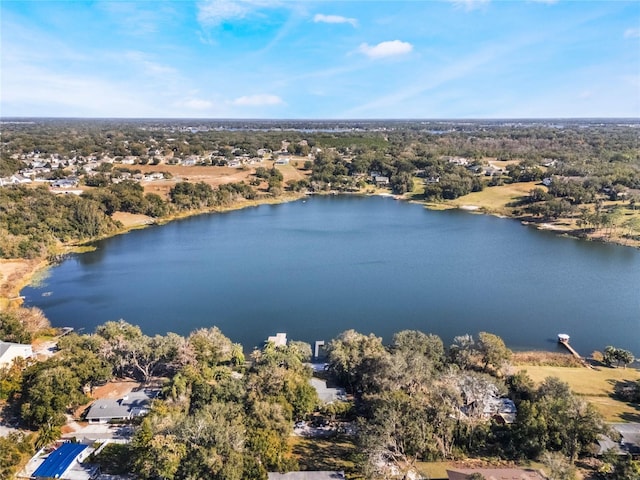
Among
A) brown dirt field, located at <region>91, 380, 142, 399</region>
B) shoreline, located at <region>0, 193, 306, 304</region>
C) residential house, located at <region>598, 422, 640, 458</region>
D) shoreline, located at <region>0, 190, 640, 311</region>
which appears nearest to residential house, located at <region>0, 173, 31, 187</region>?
shoreline, located at <region>0, 190, 640, 311</region>

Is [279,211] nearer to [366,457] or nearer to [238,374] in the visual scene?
[238,374]

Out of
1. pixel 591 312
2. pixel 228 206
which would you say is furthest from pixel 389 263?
pixel 228 206

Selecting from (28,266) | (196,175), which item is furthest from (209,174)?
(28,266)

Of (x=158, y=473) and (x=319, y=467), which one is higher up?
(x=158, y=473)

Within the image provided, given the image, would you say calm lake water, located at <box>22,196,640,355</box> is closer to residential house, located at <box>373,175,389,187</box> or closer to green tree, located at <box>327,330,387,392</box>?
green tree, located at <box>327,330,387,392</box>

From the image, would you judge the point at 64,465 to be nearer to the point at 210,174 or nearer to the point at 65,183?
the point at 65,183

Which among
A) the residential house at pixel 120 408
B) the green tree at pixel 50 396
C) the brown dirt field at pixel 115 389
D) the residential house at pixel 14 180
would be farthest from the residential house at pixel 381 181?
the green tree at pixel 50 396
